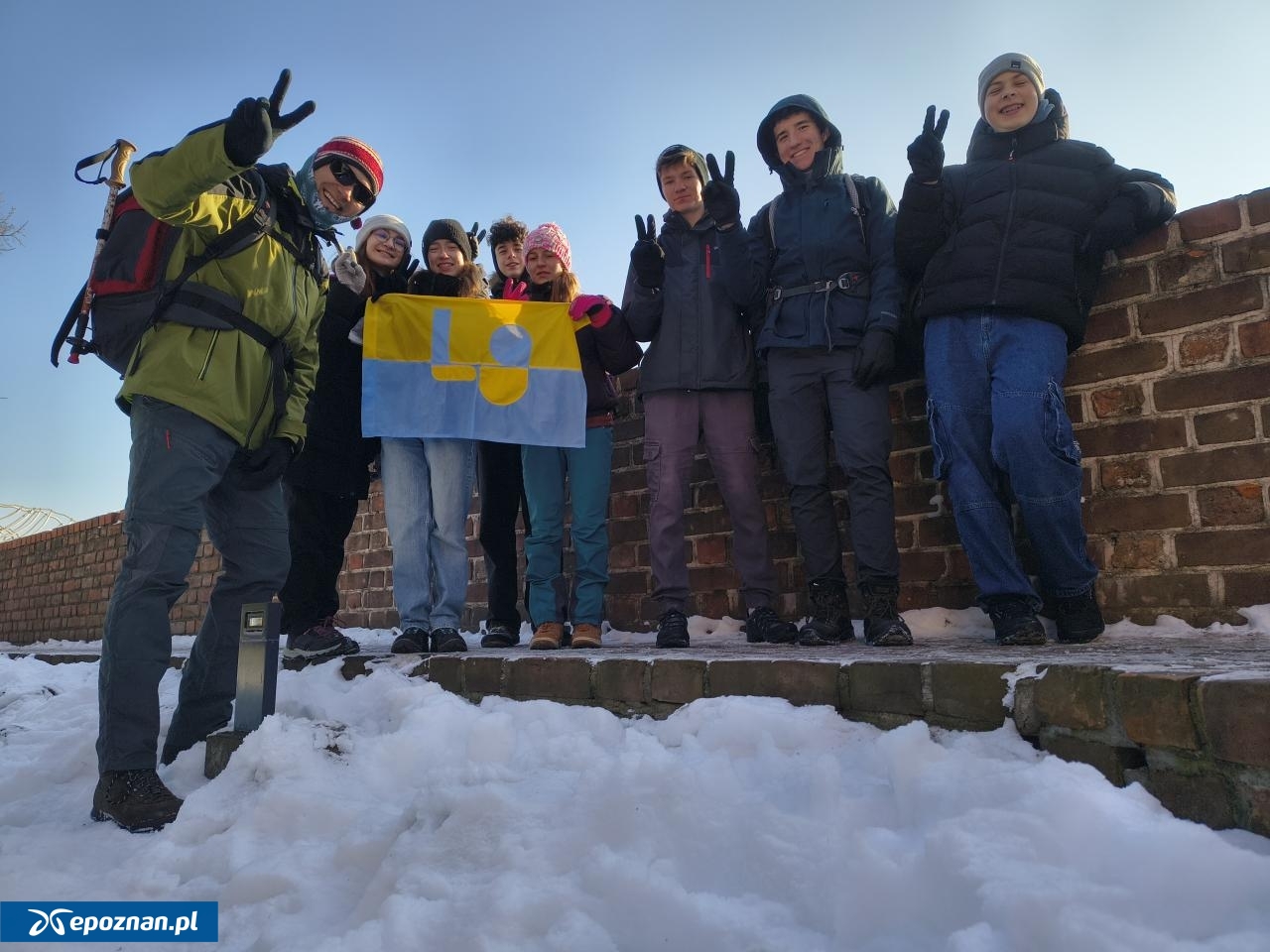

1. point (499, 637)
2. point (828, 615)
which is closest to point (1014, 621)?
point (828, 615)

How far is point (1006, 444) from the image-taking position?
225 cm

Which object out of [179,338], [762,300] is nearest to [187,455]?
[179,338]

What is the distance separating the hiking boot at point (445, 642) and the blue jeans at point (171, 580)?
787mm

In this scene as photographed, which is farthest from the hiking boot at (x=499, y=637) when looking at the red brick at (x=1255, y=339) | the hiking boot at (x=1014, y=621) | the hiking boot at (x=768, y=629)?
the red brick at (x=1255, y=339)

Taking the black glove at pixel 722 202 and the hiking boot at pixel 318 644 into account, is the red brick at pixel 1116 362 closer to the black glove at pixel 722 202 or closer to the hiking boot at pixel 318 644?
the black glove at pixel 722 202

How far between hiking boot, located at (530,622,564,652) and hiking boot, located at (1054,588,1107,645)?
1604 mm

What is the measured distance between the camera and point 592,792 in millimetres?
1475

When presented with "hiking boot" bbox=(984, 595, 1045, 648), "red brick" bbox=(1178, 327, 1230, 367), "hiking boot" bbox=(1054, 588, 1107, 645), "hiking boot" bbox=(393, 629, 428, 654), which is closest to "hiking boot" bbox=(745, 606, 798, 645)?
"hiking boot" bbox=(984, 595, 1045, 648)

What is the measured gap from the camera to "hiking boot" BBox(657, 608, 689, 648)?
2.70 metres

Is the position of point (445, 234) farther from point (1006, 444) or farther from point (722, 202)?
point (1006, 444)

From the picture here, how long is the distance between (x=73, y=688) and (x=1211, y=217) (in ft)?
14.4

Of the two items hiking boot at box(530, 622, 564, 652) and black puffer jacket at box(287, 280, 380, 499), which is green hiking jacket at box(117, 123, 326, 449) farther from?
hiking boot at box(530, 622, 564, 652)

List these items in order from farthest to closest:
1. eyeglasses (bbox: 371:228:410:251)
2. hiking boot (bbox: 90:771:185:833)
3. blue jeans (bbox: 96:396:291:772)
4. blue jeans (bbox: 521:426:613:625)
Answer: eyeglasses (bbox: 371:228:410:251) < blue jeans (bbox: 521:426:613:625) < blue jeans (bbox: 96:396:291:772) < hiking boot (bbox: 90:771:185:833)

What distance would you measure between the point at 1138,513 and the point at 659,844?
1.91 metres
